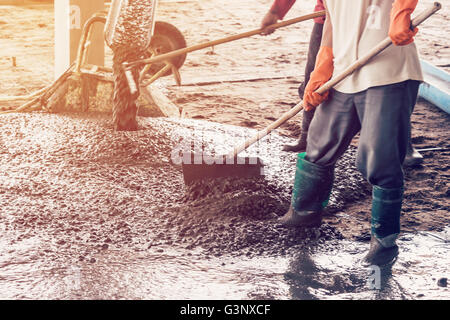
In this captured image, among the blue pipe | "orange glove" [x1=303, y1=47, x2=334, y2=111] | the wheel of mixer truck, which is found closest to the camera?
"orange glove" [x1=303, y1=47, x2=334, y2=111]

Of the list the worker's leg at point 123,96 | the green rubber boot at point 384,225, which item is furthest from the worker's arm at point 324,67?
the worker's leg at point 123,96

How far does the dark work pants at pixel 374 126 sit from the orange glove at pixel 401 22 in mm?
219

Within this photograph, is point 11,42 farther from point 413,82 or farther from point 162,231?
point 413,82

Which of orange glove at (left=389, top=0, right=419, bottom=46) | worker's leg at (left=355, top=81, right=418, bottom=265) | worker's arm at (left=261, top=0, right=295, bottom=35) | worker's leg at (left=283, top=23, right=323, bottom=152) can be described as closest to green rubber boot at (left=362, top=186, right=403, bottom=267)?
worker's leg at (left=355, top=81, right=418, bottom=265)

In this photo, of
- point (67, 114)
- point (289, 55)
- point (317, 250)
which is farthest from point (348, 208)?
point (289, 55)

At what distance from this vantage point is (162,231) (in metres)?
3.26

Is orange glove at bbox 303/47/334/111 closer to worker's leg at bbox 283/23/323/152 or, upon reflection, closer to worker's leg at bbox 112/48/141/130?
worker's leg at bbox 283/23/323/152

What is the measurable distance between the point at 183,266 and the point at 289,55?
5496 millimetres

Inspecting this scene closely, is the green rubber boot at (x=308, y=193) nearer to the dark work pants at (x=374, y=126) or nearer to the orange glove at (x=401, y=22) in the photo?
the dark work pants at (x=374, y=126)

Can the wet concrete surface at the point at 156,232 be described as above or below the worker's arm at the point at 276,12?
below

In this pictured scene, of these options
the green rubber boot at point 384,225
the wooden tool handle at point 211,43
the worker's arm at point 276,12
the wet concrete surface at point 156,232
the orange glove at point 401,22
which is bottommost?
the wet concrete surface at point 156,232

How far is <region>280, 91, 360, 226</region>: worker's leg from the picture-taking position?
296 cm

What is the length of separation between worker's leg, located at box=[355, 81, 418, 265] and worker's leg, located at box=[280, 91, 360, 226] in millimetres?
104

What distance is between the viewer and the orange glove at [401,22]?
2.62 metres
